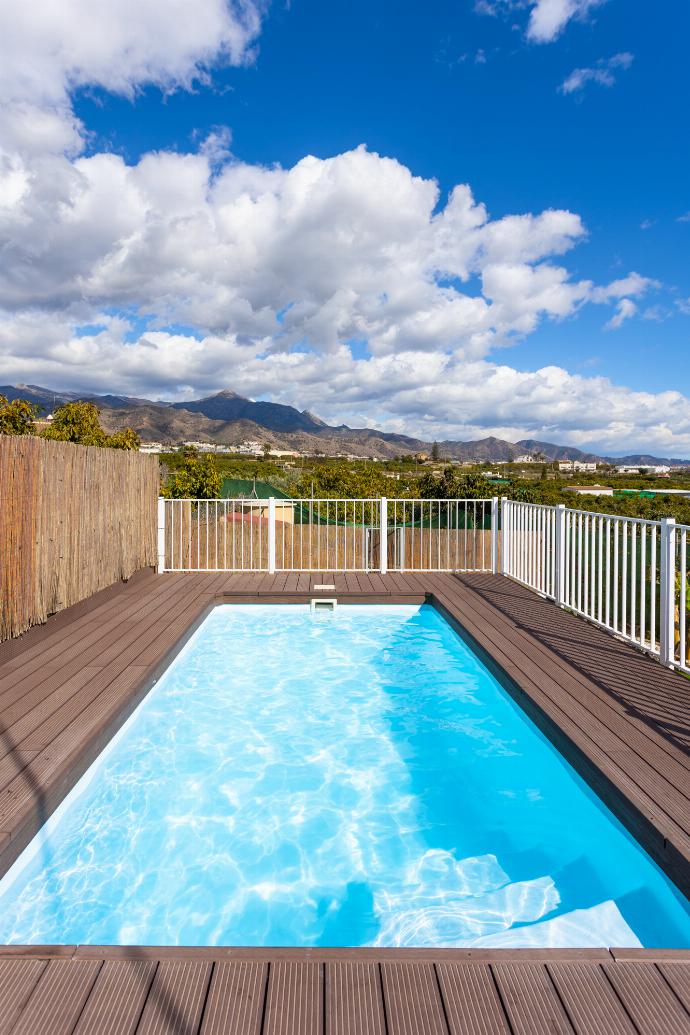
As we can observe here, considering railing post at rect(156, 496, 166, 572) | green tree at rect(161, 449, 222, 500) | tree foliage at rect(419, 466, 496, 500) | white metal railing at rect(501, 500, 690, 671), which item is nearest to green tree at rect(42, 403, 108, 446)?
green tree at rect(161, 449, 222, 500)

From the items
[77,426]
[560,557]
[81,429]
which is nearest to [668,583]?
[560,557]

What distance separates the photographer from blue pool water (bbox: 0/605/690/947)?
213 centimetres

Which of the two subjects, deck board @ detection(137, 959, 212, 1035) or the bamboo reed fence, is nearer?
deck board @ detection(137, 959, 212, 1035)

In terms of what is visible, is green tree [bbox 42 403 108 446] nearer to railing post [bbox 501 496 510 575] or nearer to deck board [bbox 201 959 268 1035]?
railing post [bbox 501 496 510 575]

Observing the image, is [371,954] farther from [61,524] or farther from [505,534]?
[505,534]

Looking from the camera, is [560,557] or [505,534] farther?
[505,534]

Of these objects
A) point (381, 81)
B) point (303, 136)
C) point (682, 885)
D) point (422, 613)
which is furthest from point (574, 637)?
point (303, 136)

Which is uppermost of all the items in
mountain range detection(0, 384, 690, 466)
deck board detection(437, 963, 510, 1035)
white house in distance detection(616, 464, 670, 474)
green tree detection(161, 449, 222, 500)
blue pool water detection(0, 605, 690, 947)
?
mountain range detection(0, 384, 690, 466)

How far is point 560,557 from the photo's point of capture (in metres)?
5.72

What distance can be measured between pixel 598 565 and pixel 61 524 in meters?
5.00

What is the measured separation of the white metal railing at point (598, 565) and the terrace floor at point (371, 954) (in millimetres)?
313

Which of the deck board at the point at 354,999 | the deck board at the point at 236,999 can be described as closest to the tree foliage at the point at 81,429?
the deck board at the point at 236,999

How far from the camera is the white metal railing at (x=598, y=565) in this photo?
150 inches

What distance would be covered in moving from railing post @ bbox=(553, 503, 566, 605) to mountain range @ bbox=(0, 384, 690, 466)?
191 feet
